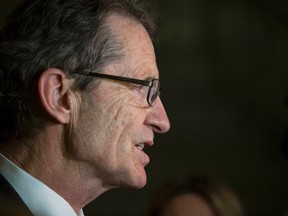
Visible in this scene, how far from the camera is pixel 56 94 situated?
2.18 m

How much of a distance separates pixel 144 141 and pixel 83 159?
21cm

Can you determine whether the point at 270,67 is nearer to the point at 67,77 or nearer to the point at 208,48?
the point at 208,48

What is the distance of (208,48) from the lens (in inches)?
309

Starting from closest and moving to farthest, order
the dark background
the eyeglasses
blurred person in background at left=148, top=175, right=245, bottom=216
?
the eyeglasses < blurred person in background at left=148, top=175, right=245, bottom=216 < the dark background

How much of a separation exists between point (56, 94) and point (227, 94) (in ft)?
19.2

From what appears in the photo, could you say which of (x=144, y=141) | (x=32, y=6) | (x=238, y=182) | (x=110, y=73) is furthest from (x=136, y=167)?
(x=238, y=182)

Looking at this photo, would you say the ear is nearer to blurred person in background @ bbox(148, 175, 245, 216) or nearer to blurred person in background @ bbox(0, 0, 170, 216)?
blurred person in background @ bbox(0, 0, 170, 216)

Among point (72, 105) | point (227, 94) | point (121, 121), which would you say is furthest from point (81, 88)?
point (227, 94)

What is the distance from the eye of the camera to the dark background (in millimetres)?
7785

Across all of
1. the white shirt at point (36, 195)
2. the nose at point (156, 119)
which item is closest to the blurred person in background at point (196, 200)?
the nose at point (156, 119)

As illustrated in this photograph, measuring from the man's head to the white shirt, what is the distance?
0.12 meters

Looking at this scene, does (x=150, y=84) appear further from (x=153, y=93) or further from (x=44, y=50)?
(x=44, y=50)

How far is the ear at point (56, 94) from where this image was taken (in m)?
2.16

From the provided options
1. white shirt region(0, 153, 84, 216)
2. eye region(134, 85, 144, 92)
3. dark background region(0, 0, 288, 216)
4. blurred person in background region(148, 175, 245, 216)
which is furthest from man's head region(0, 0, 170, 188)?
dark background region(0, 0, 288, 216)
